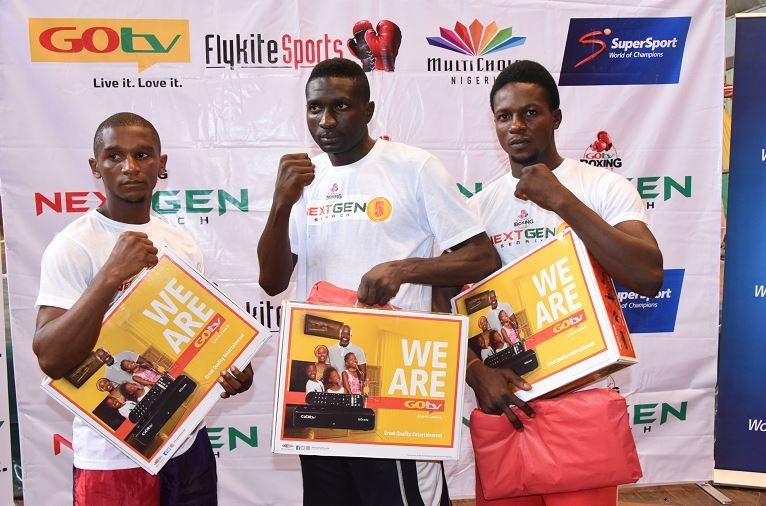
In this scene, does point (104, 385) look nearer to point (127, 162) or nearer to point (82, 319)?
point (82, 319)

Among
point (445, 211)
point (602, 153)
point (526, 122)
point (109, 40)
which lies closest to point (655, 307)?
point (602, 153)

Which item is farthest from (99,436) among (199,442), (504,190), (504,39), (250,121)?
(504,39)

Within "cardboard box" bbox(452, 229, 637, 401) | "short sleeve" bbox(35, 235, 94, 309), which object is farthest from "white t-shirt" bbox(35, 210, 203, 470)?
"cardboard box" bbox(452, 229, 637, 401)

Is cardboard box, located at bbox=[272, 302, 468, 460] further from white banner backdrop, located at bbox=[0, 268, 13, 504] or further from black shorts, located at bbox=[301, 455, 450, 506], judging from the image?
white banner backdrop, located at bbox=[0, 268, 13, 504]

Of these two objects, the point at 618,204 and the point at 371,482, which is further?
the point at 618,204

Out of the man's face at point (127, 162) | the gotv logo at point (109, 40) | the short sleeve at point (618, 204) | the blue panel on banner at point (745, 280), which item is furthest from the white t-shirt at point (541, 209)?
the gotv logo at point (109, 40)

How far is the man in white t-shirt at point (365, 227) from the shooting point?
65.9 inches

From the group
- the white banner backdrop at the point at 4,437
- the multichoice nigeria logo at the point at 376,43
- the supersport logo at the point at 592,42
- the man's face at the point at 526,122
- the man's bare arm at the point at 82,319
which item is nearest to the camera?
the man's bare arm at the point at 82,319

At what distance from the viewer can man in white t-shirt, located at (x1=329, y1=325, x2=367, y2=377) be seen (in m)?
1.57

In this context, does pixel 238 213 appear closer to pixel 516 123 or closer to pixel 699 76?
pixel 516 123

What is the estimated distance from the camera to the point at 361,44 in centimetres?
323

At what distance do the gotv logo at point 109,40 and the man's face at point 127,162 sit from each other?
5.01ft

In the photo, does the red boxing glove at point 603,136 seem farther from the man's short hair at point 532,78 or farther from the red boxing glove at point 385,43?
the man's short hair at point 532,78

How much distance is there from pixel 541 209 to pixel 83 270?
48.9 inches
